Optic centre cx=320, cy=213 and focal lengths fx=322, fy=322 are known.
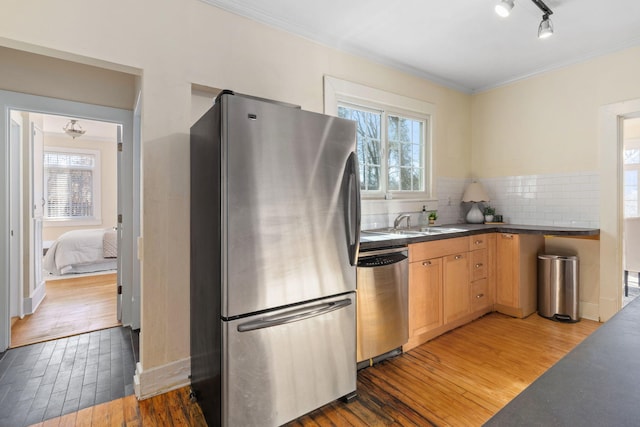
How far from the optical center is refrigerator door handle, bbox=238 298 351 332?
5.25ft

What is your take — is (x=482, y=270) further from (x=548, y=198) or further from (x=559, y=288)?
(x=548, y=198)

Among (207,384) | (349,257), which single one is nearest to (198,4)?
(349,257)

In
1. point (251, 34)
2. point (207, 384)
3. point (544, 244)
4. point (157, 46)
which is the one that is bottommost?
point (207, 384)

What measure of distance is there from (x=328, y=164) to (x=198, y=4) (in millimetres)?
1488

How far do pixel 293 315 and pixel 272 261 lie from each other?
322mm

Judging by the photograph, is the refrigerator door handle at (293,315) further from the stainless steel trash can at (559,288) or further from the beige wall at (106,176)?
the beige wall at (106,176)

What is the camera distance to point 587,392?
534mm

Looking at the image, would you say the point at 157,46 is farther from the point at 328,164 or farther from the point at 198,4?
the point at 328,164

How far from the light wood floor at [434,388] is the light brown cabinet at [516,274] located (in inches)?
14.3

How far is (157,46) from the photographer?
2.06 meters

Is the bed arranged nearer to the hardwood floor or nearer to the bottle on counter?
the hardwood floor

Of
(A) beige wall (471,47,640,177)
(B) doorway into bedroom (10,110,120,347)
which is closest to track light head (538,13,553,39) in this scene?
(A) beige wall (471,47,640,177)

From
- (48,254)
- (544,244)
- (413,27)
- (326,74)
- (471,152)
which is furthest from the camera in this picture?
(48,254)

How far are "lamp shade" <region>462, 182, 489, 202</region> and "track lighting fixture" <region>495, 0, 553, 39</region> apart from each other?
180cm
